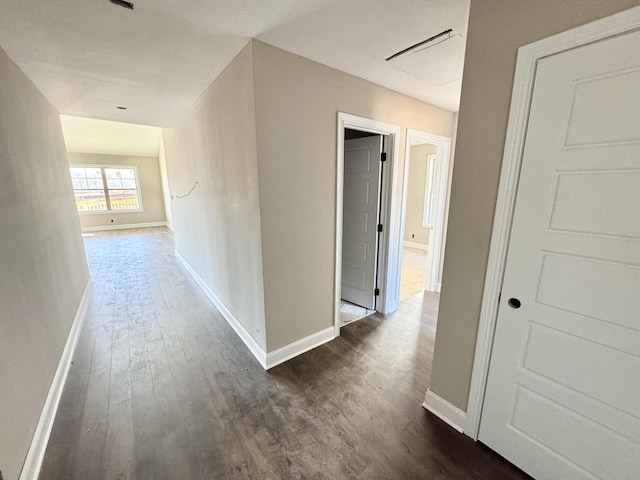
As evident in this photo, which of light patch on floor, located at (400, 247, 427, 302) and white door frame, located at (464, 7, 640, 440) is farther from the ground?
white door frame, located at (464, 7, 640, 440)

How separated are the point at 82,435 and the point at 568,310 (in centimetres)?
277

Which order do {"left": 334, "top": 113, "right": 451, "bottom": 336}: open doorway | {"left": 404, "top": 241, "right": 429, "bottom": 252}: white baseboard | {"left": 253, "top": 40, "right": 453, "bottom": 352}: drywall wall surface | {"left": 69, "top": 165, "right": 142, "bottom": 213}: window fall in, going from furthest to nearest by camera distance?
{"left": 69, "top": 165, "right": 142, "bottom": 213}: window → {"left": 404, "top": 241, "right": 429, "bottom": 252}: white baseboard → {"left": 334, "top": 113, "right": 451, "bottom": 336}: open doorway → {"left": 253, "top": 40, "right": 453, "bottom": 352}: drywall wall surface

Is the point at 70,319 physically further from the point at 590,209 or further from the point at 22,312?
the point at 590,209

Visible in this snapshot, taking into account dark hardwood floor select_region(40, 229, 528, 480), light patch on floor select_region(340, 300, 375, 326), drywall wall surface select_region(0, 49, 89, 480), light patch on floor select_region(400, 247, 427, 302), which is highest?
drywall wall surface select_region(0, 49, 89, 480)

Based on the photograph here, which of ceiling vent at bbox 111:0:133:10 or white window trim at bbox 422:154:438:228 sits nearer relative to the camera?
ceiling vent at bbox 111:0:133:10

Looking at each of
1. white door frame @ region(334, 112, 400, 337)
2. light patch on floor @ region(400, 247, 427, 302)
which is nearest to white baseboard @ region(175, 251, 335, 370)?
white door frame @ region(334, 112, 400, 337)

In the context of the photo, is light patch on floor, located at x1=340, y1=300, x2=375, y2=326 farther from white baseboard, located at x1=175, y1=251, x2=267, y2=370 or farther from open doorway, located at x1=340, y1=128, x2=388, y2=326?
white baseboard, located at x1=175, y1=251, x2=267, y2=370

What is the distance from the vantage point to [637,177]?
97cm

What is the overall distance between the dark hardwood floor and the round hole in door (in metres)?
0.90

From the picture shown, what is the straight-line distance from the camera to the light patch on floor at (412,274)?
3.87 m

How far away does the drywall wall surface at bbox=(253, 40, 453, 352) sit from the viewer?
1917 mm

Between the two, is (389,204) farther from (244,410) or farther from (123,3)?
(123,3)

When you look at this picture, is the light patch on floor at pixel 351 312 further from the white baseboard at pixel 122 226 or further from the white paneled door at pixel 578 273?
the white baseboard at pixel 122 226

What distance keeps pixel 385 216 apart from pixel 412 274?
2.11m
